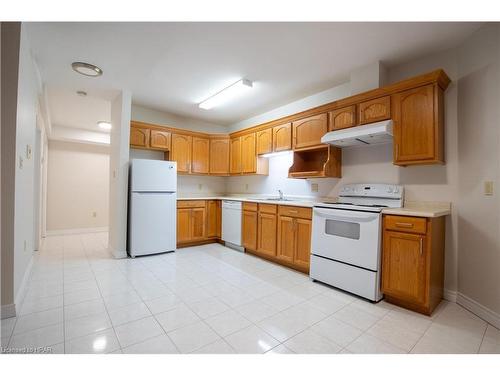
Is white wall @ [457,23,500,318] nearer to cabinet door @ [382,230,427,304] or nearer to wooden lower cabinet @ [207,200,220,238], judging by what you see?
cabinet door @ [382,230,427,304]

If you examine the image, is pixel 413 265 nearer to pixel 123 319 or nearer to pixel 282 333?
pixel 282 333

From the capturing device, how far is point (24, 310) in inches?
80.3

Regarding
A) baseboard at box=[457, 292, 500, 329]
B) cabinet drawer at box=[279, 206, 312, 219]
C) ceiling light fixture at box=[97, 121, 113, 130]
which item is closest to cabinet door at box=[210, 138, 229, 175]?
cabinet drawer at box=[279, 206, 312, 219]

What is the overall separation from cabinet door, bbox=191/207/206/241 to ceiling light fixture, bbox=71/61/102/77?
7.92 feet

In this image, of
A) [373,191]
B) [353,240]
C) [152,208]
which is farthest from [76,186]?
[373,191]

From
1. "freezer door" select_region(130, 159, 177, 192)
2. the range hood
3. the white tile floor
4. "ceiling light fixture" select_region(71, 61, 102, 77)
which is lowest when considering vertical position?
the white tile floor

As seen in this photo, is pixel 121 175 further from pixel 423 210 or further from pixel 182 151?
pixel 423 210

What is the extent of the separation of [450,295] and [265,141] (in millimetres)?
2995

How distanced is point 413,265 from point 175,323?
6.74 feet

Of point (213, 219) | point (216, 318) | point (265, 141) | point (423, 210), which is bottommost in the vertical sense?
point (216, 318)

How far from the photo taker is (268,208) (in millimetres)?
3545

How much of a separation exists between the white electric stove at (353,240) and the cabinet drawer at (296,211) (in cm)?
17

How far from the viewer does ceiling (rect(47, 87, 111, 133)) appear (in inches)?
152
